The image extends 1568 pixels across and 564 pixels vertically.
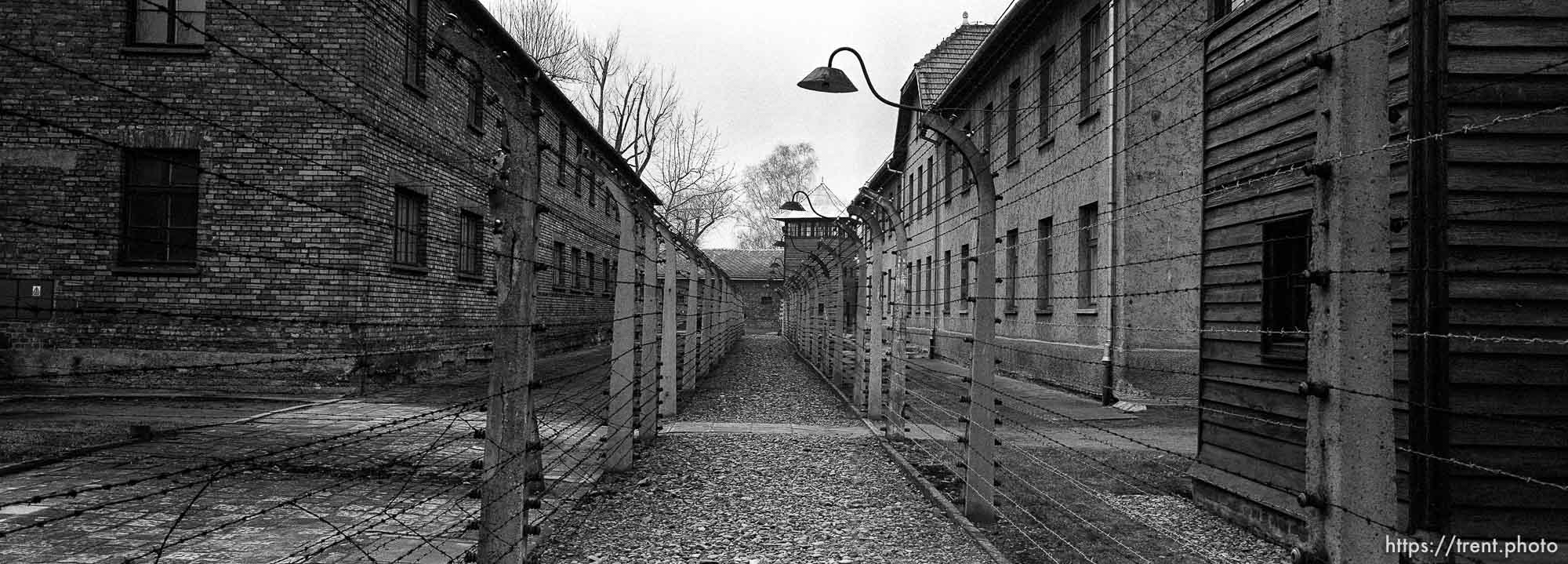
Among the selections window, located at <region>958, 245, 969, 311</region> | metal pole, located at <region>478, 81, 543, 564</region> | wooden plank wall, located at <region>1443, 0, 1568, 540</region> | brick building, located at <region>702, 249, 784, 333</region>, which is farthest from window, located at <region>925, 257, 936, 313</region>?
brick building, located at <region>702, 249, 784, 333</region>

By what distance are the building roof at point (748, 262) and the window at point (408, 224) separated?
46.8 m

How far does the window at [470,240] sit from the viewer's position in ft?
51.0

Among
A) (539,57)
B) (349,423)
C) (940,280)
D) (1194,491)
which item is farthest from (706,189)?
(1194,491)

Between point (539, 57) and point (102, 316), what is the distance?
23195mm

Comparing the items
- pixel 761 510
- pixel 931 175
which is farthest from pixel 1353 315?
pixel 931 175

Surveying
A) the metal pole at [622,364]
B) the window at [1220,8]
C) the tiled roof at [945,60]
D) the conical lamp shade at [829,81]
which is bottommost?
the metal pole at [622,364]

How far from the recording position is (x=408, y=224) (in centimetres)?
1376

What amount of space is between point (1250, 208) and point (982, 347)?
1.87m

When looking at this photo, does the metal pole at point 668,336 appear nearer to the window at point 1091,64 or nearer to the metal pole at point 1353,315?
the window at point 1091,64

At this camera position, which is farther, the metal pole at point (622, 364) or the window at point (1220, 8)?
the metal pole at point (622, 364)

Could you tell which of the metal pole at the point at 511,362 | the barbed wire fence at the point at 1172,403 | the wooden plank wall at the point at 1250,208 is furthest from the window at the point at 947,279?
the metal pole at the point at 511,362

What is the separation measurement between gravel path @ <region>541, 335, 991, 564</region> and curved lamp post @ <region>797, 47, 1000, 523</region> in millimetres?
301

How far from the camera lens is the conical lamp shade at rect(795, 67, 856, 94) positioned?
23.9 feet

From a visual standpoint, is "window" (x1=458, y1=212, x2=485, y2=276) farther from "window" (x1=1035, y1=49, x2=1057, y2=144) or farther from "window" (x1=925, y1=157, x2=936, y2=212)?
"window" (x1=925, y1=157, x2=936, y2=212)
